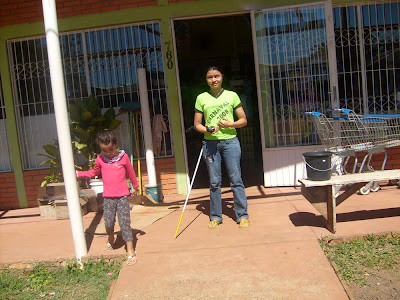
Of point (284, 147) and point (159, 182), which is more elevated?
point (284, 147)

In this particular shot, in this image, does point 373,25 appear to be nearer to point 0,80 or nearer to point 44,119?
point 44,119

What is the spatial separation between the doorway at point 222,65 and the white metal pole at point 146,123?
1.86 meters

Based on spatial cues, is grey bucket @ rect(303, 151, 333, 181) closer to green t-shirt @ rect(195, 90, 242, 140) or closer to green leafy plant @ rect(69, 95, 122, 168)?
green t-shirt @ rect(195, 90, 242, 140)

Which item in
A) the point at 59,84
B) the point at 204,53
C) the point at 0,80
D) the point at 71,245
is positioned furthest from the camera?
the point at 204,53

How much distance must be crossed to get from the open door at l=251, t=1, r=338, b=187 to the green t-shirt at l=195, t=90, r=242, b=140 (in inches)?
72.8

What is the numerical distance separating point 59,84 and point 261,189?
372 centimetres

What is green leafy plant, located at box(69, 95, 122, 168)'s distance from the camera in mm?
5543

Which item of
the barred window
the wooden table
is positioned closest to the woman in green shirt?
the wooden table

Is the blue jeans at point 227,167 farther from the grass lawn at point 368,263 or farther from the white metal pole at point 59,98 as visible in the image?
the white metal pole at point 59,98

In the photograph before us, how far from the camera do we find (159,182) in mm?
6125

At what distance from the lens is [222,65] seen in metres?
8.82

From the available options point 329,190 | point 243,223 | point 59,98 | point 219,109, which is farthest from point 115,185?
point 329,190

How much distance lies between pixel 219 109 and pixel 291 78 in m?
2.21

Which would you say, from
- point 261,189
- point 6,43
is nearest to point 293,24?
point 261,189
